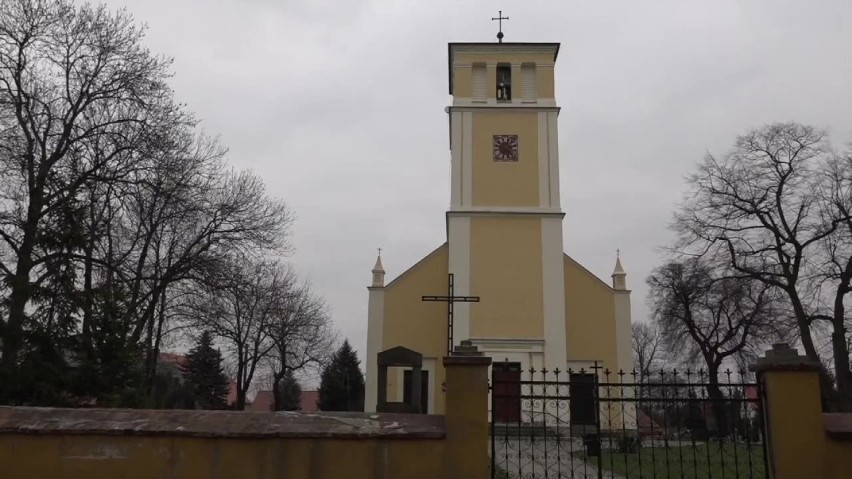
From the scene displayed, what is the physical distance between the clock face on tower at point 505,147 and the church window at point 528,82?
1776 millimetres

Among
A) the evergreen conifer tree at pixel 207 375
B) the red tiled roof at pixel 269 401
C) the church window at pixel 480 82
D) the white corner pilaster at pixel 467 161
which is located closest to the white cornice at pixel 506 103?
the church window at pixel 480 82

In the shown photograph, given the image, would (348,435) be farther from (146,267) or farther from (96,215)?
(146,267)

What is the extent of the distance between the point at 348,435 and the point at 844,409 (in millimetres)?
20480

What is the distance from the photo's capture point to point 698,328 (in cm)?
3591

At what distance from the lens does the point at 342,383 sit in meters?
49.7

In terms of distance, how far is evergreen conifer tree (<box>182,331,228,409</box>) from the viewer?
4344 centimetres

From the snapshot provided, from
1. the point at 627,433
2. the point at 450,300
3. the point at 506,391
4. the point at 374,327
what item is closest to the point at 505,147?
the point at 450,300

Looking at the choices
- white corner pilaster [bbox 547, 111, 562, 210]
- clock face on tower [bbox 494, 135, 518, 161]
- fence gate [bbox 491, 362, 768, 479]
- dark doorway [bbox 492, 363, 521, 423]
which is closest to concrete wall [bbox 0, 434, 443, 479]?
dark doorway [bbox 492, 363, 521, 423]

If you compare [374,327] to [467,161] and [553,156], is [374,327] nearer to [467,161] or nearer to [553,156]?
[467,161]

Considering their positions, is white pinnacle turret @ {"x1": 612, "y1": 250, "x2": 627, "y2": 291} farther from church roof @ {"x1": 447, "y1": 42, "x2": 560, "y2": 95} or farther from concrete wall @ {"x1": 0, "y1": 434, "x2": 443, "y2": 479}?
concrete wall @ {"x1": 0, "y1": 434, "x2": 443, "y2": 479}

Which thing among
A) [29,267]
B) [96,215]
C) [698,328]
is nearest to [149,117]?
[96,215]

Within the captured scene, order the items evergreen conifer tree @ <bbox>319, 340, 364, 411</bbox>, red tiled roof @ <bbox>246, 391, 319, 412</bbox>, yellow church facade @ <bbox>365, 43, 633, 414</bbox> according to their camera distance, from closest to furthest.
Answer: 1. yellow church facade @ <bbox>365, 43, 633, 414</bbox>
2. evergreen conifer tree @ <bbox>319, 340, 364, 411</bbox>
3. red tiled roof @ <bbox>246, 391, 319, 412</bbox>

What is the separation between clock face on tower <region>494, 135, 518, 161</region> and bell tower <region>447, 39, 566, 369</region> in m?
0.04

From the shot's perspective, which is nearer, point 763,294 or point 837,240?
point 837,240
